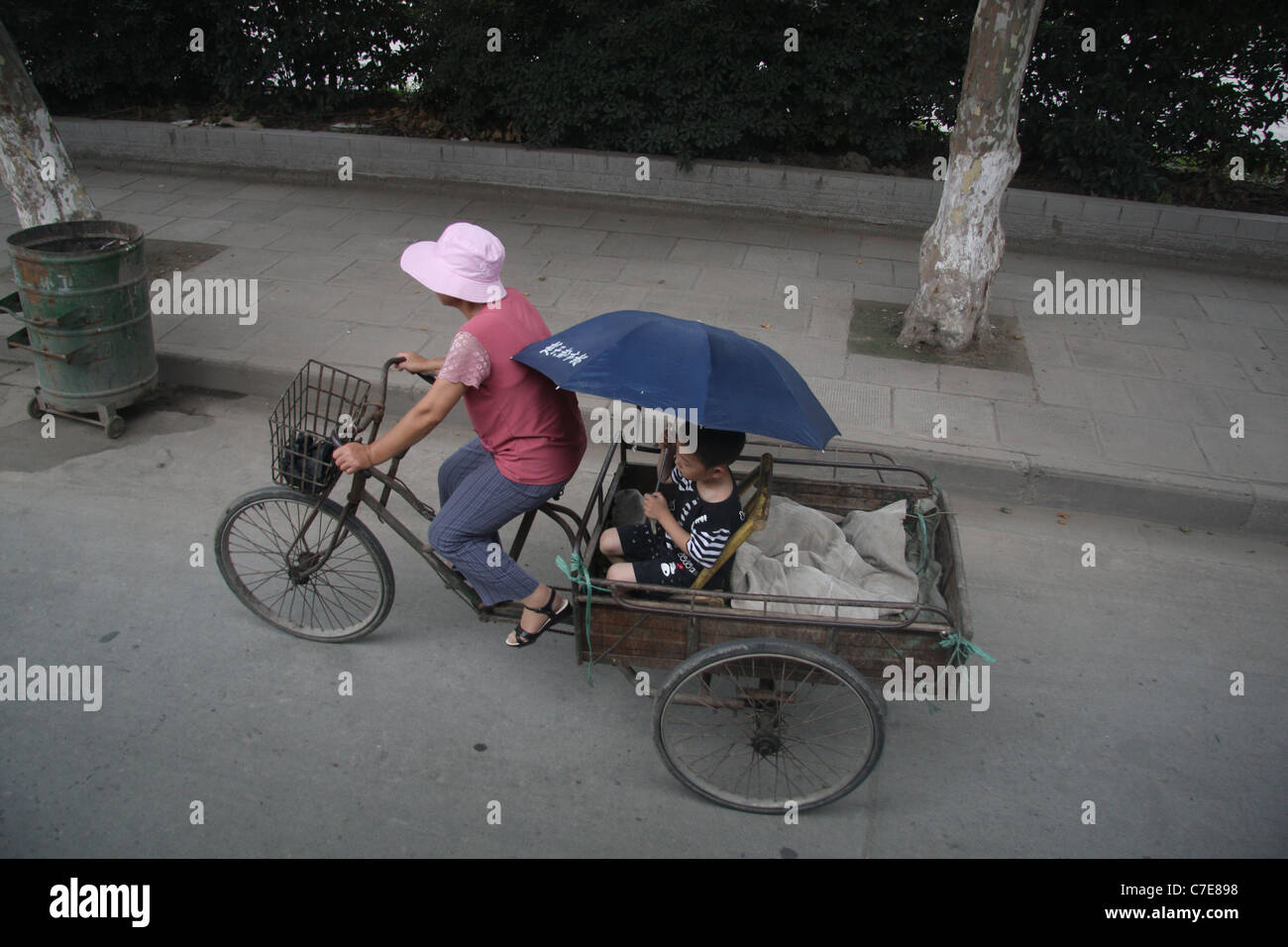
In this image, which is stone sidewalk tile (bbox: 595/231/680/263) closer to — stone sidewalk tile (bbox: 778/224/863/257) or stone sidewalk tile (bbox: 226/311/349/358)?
stone sidewalk tile (bbox: 778/224/863/257)

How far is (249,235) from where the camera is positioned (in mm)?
8430

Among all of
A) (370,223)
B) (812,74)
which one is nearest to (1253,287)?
(812,74)

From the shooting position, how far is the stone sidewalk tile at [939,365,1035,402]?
6156 mm

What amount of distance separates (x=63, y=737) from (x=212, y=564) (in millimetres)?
1143

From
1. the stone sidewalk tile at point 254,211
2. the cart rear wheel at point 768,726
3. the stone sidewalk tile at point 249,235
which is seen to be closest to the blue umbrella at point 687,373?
the cart rear wheel at point 768,726

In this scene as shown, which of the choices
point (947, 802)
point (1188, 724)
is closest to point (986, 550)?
point (1188, 724)

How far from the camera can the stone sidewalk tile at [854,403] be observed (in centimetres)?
575

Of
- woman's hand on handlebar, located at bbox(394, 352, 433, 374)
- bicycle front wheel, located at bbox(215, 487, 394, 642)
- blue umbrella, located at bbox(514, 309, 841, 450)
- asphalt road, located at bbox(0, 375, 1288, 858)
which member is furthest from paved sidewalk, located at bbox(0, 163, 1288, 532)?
woman's hand on handlebar, located at bbox(394, 352, 433, 374)

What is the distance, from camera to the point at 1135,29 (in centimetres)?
876

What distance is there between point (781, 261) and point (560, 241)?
1972mm

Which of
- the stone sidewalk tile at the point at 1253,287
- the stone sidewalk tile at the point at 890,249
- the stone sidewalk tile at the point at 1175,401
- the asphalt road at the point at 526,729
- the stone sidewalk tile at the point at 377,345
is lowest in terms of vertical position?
the asphalt road at the point at 526,729

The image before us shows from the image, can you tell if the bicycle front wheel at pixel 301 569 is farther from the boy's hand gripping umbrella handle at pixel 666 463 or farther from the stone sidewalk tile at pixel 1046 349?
the stone sidewalk tile at pixel 1046 349

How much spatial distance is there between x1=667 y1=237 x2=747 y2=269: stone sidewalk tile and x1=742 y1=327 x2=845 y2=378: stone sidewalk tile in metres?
1.47
